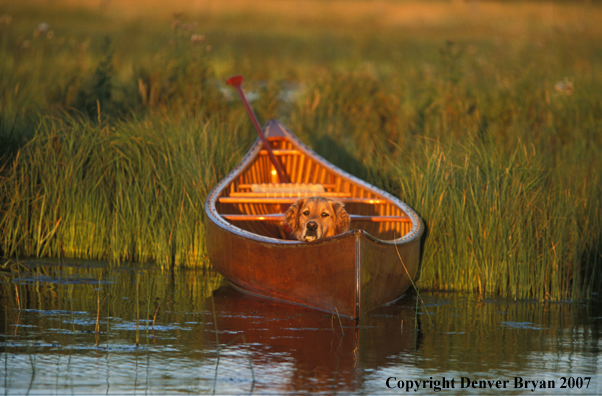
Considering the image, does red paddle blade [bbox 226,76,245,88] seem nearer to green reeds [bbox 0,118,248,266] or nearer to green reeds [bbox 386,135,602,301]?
green reeds [bbox 0,118,248,266]

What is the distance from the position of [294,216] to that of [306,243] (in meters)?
0.97

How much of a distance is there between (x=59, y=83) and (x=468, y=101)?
21.7 ft

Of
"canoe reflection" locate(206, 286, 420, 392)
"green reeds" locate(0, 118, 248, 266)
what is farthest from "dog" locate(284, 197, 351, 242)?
"green reeds" locate(0, 118, 248, 266)

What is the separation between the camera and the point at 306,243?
7316 millimetres

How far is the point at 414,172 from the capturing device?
945cm

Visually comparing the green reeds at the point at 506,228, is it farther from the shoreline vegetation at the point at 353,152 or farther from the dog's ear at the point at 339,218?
the dog's ear at the point at 339,218

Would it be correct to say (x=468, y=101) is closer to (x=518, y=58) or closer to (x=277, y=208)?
(x=518, y=58)

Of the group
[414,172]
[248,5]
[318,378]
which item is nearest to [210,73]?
[414,172]

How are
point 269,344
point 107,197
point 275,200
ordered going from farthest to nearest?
point 107,197 < point 275,200 < point 269,344

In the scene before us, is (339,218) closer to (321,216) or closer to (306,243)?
(321,216)

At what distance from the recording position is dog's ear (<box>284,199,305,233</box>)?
324 inches

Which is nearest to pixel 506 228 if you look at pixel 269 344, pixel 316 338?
pixel 316 338

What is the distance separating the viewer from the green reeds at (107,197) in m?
9.62

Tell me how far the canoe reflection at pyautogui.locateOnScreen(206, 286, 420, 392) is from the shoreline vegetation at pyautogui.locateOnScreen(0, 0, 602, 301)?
4.82ft
